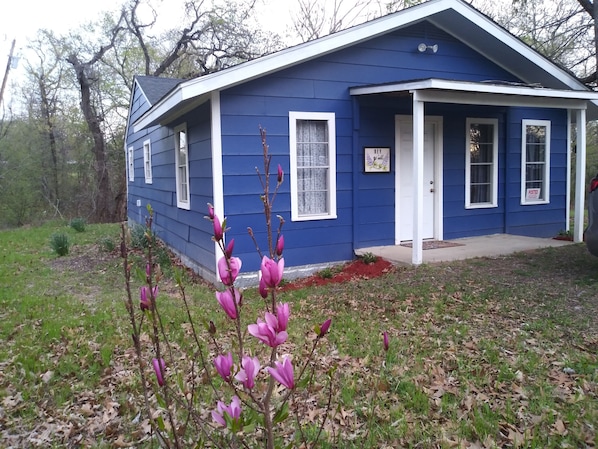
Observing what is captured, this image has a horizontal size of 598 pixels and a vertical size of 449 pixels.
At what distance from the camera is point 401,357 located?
13.1ft

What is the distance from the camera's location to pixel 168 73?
79.9 feet

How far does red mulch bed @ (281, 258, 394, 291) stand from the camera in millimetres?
6844

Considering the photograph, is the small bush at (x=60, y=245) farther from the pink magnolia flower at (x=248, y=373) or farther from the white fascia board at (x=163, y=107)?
the pink magnolia flower at (x=248, y=373)

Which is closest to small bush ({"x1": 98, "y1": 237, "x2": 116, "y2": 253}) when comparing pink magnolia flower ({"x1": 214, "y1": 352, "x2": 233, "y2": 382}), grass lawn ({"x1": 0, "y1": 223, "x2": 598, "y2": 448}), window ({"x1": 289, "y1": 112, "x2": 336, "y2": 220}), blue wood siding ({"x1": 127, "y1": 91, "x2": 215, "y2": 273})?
blue wood siding ({"x1": 127, "y1": 91, "x2": 215, "y2": 273})

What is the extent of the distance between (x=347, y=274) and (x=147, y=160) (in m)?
7.79

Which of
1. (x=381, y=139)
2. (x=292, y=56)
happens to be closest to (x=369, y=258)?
(x=381, y=139)

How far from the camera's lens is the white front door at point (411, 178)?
817 cm

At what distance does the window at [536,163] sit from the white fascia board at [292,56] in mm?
3331

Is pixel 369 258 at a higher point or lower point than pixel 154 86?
lower

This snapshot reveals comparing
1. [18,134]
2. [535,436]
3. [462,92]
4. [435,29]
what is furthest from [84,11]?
[535,436]

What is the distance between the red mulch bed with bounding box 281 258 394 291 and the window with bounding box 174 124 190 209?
2809 mm

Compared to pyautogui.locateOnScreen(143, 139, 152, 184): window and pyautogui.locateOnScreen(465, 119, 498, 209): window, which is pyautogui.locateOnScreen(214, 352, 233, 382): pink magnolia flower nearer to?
pyautogui.locateOnScreen(465, 119, 498, 209): window

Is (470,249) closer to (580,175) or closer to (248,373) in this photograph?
(580,175)

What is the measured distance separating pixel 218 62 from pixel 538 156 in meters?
16.8
